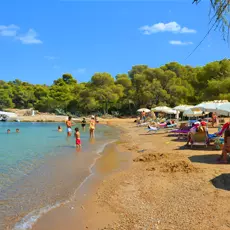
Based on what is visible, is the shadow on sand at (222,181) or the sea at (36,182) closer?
the sea at (36,182)

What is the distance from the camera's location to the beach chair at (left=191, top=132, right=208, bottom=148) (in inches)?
422

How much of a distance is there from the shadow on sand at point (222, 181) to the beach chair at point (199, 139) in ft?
13.7

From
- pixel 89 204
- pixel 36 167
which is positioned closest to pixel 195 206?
pixel 89 204

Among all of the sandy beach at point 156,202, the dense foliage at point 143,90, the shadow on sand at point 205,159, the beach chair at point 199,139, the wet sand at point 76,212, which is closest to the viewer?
the sandy beach at point 156,202

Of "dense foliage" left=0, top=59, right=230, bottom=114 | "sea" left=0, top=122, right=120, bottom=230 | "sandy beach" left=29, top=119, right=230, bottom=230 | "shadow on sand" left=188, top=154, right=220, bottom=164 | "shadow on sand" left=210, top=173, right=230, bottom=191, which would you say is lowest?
"sea" left=0, top=122, right=120, bottom=230

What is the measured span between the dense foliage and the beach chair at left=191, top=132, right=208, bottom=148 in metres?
22.4

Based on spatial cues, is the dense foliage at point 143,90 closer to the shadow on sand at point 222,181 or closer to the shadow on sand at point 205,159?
the shadow on sand at point 205,159

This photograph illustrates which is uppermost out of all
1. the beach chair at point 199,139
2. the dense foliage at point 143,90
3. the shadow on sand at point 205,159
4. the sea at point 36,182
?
the dense foliage at point 143,90

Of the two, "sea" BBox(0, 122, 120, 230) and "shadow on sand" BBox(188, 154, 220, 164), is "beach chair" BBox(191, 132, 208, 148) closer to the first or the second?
"shadow on sand" BBox(188, 154, 220, 164)

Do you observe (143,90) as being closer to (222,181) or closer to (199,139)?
(199,139)

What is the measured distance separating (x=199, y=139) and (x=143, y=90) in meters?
35.5

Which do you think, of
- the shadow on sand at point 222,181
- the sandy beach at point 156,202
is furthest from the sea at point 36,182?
the shadow on sand at point 222,181

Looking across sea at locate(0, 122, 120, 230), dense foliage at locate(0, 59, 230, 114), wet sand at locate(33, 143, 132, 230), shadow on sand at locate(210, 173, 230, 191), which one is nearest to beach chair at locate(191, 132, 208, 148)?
sea at locate(0, 122, 120, 230)

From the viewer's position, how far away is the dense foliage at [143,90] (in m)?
38.5
